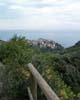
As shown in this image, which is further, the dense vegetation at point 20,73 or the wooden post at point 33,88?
the dense vegetation at point 20,73

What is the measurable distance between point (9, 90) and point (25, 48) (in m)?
1.53

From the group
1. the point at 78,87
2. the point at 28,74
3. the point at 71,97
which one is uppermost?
the point at 28,74

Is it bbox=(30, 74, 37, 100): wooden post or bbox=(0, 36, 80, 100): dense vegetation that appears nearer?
bbox=(30, 74, 37, 100): wooden post

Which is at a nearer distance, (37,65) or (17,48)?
(37,65)

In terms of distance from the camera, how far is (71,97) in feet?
26.2

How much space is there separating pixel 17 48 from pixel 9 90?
1.45m

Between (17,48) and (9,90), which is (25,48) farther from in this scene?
(9,90)

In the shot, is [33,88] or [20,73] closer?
[33,88]

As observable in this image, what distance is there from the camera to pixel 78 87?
1380 centimetres

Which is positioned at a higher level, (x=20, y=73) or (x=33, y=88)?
(x=20, y=73)

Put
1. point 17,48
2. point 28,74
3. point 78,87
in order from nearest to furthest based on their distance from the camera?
point 28,74
point 17,48
point 78,87

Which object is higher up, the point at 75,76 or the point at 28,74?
the point at 28,74

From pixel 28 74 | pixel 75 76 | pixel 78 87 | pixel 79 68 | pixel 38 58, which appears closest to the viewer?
pixel 28 74

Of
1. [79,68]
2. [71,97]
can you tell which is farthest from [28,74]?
[79,68]
